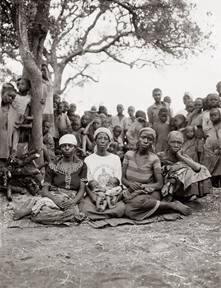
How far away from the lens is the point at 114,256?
4012 millimetres

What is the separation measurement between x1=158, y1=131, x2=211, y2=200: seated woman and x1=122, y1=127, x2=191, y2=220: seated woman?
0.14 m

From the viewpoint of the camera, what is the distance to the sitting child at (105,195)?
552 cm

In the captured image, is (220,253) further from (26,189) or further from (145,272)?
(26,189)

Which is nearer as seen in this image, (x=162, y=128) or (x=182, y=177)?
(x=182, y=177)

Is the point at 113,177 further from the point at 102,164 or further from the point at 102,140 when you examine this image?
the point at 102,140

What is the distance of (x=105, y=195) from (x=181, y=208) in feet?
3.48

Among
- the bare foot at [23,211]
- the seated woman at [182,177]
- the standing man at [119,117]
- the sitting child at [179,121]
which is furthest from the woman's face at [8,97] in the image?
the standing man at [119,117]

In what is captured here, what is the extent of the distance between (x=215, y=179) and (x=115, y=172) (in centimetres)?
221

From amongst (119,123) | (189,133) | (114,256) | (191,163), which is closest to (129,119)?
(119,123)

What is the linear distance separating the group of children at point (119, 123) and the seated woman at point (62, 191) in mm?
285

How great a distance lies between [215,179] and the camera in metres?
7.25

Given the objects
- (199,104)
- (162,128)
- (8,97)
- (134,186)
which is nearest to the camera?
(134,186)

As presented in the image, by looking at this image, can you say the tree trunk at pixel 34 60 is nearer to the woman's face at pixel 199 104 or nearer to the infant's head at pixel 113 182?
the infant's head at pixel 113 182

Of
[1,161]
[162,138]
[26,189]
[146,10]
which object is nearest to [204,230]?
[26,189]
